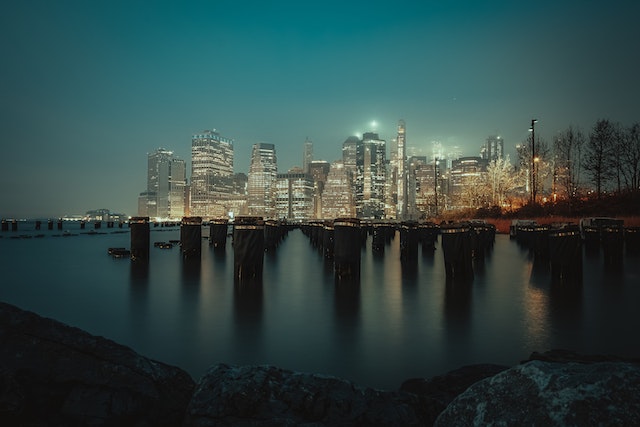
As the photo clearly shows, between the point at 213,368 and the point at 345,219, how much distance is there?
1014 cm

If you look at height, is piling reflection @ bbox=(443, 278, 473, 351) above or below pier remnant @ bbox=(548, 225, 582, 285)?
below

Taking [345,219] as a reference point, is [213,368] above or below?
below

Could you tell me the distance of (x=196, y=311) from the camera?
843 cm

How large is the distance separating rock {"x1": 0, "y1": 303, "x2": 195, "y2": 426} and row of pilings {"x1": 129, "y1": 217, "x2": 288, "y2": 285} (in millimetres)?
8179

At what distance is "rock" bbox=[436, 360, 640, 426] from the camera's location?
6.24 ft

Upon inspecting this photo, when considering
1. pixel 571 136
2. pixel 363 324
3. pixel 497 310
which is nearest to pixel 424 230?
pixel 497 310

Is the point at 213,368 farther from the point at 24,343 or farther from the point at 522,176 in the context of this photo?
the point at 522,176

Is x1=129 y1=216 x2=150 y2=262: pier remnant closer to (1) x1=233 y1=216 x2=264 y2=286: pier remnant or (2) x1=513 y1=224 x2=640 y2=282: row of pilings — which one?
(1) x1=233 y1=216 x2=264 y2=286: pier remnant

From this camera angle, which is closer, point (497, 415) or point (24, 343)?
point (497, 415)

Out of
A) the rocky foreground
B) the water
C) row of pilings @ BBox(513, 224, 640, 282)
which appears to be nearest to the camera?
the rocky foreground

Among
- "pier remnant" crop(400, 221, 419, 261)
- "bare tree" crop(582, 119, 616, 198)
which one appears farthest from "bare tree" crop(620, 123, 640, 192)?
"pier remnant" crop(400, 221, 419, 261)

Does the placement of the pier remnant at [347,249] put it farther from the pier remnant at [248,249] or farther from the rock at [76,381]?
the rock at [76,381]

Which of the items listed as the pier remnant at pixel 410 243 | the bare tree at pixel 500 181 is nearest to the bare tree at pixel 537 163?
the bare tree at pixel 500 181

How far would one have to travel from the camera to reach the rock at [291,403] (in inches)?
111
